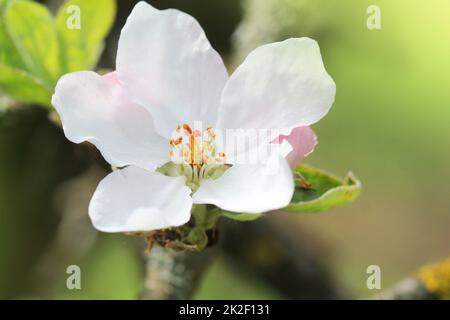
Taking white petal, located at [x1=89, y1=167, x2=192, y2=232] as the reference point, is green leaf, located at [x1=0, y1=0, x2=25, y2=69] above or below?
above

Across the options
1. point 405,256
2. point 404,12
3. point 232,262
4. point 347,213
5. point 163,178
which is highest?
point 404,12

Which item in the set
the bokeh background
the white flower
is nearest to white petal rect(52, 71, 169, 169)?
the white flower

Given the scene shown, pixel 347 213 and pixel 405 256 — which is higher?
pixel 347 213

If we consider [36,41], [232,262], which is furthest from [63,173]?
[36,41]

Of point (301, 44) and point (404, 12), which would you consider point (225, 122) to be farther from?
point (404, 12)

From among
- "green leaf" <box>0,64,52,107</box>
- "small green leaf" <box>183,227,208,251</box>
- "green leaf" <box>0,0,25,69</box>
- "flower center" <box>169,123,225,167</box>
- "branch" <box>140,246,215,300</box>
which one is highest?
"green leaf" <box>0,0,25,69</box>

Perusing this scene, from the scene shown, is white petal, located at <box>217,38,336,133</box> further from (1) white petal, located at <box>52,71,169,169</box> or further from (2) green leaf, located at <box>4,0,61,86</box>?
(2) green leaf, located at <box>4,0,61,86</box>

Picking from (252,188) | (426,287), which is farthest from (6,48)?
(426,287)

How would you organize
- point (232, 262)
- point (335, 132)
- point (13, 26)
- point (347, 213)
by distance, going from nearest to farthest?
point (13, 26), point (232, 262), point (335, 132), point (347, 213)
